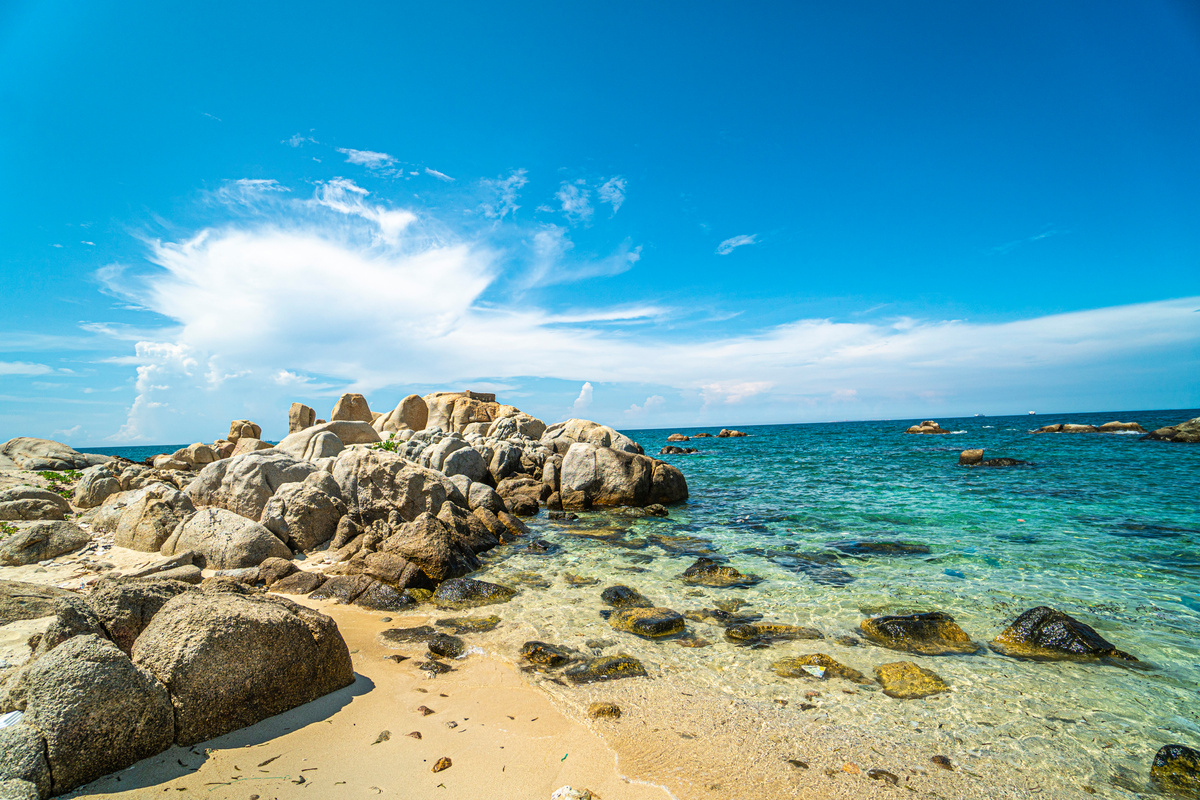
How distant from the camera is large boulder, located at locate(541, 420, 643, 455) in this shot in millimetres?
26348

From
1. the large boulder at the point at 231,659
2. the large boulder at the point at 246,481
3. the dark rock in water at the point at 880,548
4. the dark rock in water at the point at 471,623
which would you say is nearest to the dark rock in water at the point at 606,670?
the dark rock in water at the point at 471,623

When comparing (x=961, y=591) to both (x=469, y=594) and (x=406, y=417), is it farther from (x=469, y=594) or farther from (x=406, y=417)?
(x=406, y=417)

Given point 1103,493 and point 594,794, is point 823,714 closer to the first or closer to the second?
point 594,794

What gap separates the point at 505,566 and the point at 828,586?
6445mm

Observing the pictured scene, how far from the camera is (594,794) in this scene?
12.5ft

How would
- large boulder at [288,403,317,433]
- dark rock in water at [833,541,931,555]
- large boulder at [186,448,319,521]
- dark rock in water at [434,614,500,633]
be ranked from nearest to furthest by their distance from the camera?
dark rock in water at [434,614,500,633] < dark rock in water at [833,541,931,555] < large boulder at [186,448,319,521] < large boulder at [288,403,317,433]

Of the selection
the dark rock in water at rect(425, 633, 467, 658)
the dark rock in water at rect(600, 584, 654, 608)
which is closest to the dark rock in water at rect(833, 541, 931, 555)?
the dark rock in water at rect(600, 584, 654, 608)

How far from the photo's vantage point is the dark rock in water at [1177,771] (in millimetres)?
4102

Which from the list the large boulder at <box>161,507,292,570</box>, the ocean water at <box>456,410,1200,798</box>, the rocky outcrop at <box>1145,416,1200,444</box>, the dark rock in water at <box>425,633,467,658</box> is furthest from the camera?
the rocky outcrop at <box>1145,416,1200,444</box>

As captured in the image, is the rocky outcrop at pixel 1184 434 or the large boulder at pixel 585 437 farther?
the rocky outcrop at pixel 1184 434

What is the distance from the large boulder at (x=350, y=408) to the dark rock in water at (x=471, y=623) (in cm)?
3213

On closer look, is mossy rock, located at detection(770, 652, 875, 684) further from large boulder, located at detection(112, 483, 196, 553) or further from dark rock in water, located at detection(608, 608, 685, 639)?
large boulder, located at detection(112, 483, 196, 553)

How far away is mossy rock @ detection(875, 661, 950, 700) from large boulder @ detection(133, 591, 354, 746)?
5.97 meters

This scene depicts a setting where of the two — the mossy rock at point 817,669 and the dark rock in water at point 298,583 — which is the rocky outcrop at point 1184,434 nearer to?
the mossy rock at point 817,669
